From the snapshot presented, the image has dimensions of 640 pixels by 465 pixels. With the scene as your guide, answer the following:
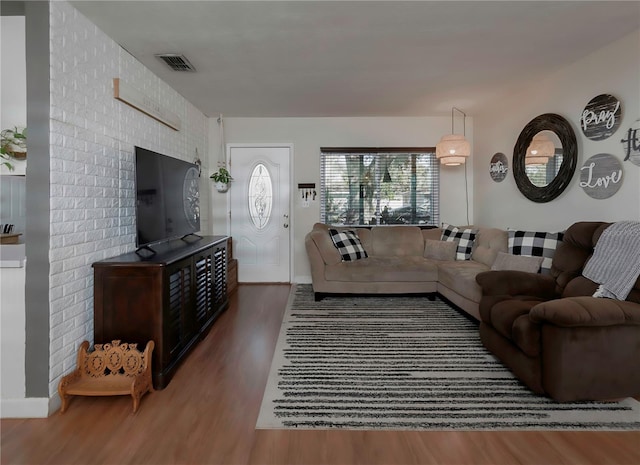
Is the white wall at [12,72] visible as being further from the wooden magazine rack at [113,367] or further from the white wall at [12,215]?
the wooden magazine rack at [113,367]

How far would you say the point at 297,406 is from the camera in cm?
200

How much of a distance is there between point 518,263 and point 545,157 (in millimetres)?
1161

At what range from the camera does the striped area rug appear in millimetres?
1867

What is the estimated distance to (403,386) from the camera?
2.23m

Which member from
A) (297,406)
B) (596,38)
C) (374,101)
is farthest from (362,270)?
(596,38)

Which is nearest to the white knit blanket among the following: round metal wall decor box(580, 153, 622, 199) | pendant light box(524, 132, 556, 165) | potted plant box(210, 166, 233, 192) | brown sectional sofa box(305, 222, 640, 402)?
brown sectional sofa box(305, 222, 640, 402)

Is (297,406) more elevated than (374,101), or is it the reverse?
(374,101)

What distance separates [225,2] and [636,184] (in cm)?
309

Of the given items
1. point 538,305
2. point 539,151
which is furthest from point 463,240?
point 538,305

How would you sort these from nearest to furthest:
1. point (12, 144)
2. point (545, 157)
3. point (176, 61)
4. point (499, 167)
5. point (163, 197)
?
1. point (12, 144)
2. point (163, 197)
3. point (176, 61)
4. point (545, 157)
5. point (499, 167)

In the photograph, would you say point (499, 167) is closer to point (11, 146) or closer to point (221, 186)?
point (221, 186)

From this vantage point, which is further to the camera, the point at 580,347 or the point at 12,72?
the point at 12,72

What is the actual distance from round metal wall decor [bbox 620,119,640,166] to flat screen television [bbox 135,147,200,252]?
3.54 metres

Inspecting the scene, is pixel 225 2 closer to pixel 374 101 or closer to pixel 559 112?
pixel 374 101
